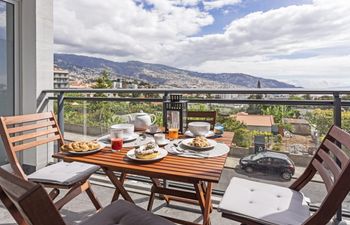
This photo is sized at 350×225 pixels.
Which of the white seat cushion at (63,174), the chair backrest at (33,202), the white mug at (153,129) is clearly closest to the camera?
the chair backrest at (33,202)

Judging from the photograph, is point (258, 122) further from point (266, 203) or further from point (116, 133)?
point (116, 133)

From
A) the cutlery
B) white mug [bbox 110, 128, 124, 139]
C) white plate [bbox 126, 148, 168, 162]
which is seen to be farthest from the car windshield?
white mug [bbox 110, 128, 124, 139]

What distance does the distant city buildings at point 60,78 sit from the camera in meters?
3.96

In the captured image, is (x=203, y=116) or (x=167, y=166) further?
A: (x=203, y=116)

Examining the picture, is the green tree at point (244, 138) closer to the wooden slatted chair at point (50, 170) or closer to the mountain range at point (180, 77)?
the mountain range at point (180, 77)

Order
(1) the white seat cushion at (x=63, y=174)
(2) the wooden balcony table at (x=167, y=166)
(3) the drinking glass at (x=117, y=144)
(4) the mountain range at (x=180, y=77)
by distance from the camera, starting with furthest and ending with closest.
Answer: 1. (4) the mountain range at (x=180, y=77)
2. (1) the white seat cushion at (x=63, y=174)
3. (3) the drinking glass at (x=117, y=144)
4. (2) the wooden balcony table at (x=167, y=166)

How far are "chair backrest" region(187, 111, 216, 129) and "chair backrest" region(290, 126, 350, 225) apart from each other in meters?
1.02

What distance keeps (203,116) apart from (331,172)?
1311 mm

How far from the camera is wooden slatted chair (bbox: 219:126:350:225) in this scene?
1084 mm

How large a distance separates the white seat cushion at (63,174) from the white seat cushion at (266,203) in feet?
3.85

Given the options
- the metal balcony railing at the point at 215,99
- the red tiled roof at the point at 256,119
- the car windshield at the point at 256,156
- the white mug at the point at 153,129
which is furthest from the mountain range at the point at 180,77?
the white mug at the point at 153,129

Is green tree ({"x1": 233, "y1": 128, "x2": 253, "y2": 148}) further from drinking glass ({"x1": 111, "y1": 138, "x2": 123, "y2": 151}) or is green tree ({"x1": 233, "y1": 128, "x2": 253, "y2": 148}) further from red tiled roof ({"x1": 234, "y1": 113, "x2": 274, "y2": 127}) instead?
drinking glass ({"x1": 111, "y1": 138, "x2": 123, "y2": 151})

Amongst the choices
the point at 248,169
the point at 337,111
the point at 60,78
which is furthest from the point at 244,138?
the point at 60,78

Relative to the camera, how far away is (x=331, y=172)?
146 centimetres
